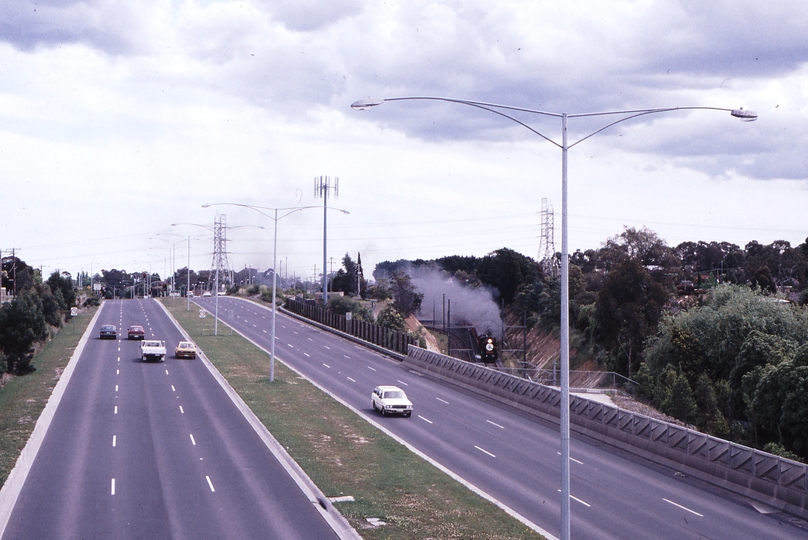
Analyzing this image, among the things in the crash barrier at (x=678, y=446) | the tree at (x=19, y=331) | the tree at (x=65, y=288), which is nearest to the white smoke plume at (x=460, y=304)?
the tree at (x=65, y=288)

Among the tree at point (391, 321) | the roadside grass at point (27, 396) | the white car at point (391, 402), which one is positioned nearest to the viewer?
the roadside grass at point (27, 396)

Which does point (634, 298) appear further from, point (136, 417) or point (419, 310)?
point (419, 310)

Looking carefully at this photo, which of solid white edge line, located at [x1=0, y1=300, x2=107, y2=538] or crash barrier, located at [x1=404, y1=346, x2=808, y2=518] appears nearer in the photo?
solid white edge line, located at [x1=0, y1=300, x2=107, y2=538]

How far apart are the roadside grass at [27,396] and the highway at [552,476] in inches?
596

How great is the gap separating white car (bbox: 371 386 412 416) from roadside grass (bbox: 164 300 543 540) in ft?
2.80

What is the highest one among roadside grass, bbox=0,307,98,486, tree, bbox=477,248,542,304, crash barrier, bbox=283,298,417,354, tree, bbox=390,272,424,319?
tree, bbox=477,248,542,304

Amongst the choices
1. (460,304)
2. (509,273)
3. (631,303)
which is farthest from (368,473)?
(509,273)

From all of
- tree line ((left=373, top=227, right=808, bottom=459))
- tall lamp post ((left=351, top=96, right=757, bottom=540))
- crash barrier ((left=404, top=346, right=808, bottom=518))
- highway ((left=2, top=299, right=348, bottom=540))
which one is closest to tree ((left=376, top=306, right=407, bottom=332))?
tree line ((left=373, top=227, right=808, bottom=459))

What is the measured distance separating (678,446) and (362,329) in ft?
163

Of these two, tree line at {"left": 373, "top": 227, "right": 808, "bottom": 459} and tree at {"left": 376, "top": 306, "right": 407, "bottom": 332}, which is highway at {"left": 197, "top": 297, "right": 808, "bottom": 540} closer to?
tree line at {"left": 373, "top": 227, "right": 808, "bottom": 459}

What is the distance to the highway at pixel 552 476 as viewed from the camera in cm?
2089

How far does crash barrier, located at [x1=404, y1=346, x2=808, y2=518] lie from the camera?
2305 centimetres

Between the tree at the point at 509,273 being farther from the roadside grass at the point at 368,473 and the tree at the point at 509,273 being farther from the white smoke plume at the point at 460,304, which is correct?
the roadside grass at the point at 368,473

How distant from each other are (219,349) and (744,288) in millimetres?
42611
